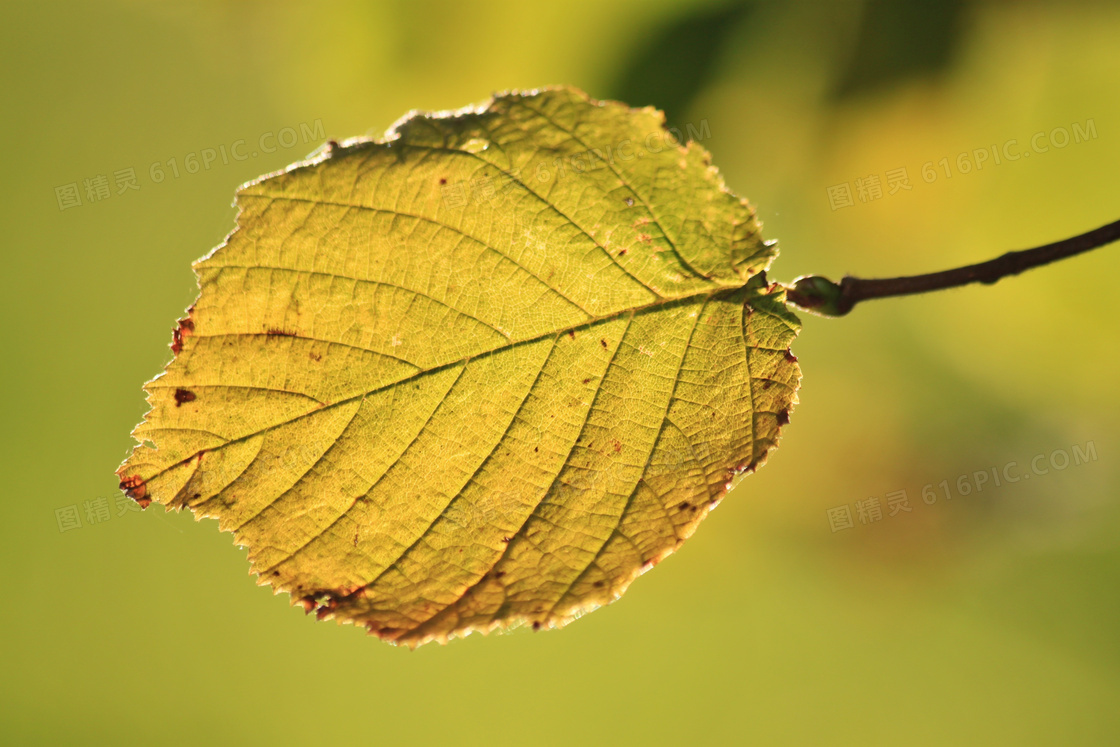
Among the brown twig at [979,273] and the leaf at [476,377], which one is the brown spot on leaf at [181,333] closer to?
the leaf at [476,377]

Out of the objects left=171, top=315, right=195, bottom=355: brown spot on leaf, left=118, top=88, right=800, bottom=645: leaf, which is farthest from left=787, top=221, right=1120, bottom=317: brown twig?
left=171, top=315, right=195, bottom=355: brown spot on leaf

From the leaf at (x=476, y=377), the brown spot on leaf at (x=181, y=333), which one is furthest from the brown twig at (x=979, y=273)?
the brown spot on leaf at (x=181, y=333)

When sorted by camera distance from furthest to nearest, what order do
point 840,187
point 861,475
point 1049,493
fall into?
point 861,475 → point 1049,493 → point 840,187

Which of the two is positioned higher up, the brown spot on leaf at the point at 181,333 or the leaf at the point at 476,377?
the brown spot on leaf at the point at 181,333

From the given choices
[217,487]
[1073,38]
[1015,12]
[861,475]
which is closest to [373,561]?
[217,487]

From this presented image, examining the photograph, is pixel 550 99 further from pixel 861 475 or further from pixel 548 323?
pixel 861 475

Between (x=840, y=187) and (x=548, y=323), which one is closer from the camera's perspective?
(x=548, y=323)

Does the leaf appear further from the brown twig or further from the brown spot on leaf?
the brown twig

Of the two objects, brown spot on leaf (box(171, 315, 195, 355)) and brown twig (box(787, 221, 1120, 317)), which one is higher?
brown spot on leaf (box(171, 315, 195, 355))

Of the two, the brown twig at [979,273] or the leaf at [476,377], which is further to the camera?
the leaf at [476,377]
